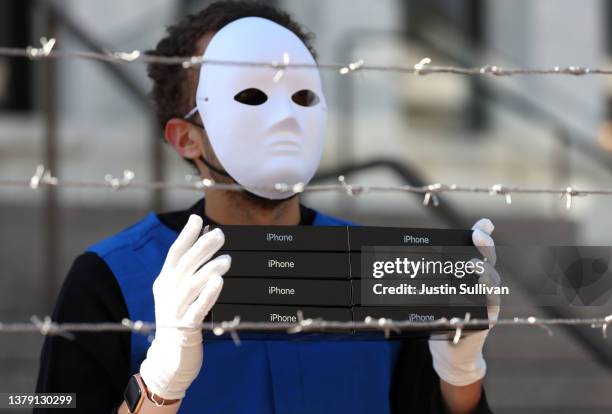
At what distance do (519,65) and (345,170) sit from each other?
513 centimetres

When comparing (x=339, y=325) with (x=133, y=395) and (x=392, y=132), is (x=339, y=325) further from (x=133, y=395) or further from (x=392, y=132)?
(x=392, y=132)

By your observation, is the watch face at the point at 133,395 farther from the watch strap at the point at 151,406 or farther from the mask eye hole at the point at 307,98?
the mask eye hole at the point at 307,98

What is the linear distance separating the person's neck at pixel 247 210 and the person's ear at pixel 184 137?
98mm

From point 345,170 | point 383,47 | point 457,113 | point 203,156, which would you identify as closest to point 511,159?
point 457,113

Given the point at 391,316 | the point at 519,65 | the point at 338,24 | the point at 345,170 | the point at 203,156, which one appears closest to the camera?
the point at 391,316

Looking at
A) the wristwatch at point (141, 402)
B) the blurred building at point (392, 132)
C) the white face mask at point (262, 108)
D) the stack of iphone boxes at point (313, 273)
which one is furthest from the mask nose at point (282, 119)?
the blurred building at point (392, 132)

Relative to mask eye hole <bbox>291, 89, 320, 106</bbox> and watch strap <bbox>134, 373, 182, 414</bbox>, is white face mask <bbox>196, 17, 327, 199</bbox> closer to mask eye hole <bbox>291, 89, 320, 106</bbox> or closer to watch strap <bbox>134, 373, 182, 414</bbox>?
mask eye hole <bbox>291, 89, 320, 106</bbox>

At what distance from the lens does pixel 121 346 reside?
7.24 feet

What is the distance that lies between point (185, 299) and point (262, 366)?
411 millimetres

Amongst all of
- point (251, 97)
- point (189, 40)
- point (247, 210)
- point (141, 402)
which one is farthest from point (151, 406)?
point (189, 40)

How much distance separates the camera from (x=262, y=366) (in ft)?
7.39

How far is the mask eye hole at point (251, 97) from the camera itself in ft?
7.47

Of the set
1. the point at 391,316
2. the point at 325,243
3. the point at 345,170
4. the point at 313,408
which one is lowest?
the point at 313,408

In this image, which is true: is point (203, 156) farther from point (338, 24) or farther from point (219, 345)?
point (338, 24)
